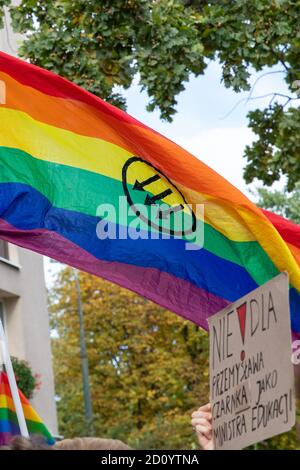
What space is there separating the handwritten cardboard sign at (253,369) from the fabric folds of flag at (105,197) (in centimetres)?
166

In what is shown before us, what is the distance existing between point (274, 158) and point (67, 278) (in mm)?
27050

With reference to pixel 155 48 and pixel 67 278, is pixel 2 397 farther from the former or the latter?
pixel 67 278

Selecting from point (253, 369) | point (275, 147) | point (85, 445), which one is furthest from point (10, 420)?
point (275, 147)

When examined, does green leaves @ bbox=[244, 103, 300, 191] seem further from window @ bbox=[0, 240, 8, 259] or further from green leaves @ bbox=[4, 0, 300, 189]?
window @ bbox=[0, 240, 8, 259]

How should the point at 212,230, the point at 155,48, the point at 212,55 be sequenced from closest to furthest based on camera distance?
the point at 212,230 → the point at 155,48 → the point at 212,55

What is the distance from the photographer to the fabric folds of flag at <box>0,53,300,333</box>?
672 centimetres

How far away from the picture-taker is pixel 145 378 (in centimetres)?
3897

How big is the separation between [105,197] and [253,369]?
2.40m

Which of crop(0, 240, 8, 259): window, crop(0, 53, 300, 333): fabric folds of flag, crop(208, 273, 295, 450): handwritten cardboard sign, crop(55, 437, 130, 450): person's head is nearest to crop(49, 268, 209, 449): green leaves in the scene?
crop(0, 240, 8, 259): window

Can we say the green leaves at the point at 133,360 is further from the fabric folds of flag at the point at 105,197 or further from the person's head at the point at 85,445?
the person's head at the point at 85,445

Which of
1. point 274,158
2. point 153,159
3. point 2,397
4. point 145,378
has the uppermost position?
point 145,378

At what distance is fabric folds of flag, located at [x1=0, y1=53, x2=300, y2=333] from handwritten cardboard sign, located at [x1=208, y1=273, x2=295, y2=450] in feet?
5.45

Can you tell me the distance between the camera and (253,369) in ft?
15.4
